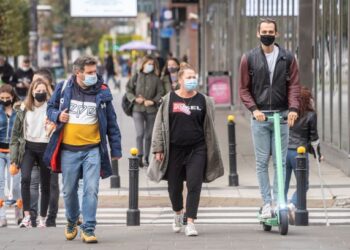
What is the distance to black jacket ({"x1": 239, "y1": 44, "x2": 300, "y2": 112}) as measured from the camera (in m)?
10.1

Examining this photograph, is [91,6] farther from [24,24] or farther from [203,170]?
[24,24]

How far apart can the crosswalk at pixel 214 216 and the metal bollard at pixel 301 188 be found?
3.27 feet

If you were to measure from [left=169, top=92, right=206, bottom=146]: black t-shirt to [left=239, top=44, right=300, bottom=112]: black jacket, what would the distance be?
1.50 feet

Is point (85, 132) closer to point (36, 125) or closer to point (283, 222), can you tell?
point (283, 222)

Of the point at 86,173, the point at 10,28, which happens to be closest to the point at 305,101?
the point at 86,173

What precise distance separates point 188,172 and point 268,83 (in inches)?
45.0

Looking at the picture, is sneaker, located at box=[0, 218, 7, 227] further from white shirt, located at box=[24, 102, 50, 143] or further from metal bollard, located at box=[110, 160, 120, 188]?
metal bollard, located at box=[110, 160, 120, 188]

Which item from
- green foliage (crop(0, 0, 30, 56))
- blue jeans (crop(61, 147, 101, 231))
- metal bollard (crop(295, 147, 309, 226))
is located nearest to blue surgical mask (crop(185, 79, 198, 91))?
blue jeans (crop(61, 147, 101, 231))

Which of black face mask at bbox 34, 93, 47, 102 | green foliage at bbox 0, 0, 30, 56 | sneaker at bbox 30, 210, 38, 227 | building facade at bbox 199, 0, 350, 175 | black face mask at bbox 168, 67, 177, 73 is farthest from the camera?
green foliage at bbox 0, 0, 30, 56

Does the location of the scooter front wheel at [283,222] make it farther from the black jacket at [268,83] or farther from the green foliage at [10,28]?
the green foliage at [10,28]

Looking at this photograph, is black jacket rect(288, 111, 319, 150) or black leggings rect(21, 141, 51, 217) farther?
black jacket rect(288, 111, 319, 150)

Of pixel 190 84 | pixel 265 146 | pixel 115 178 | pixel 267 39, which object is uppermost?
pixel 267 39

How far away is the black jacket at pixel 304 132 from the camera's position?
12.9 meters

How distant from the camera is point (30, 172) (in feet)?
39.9
